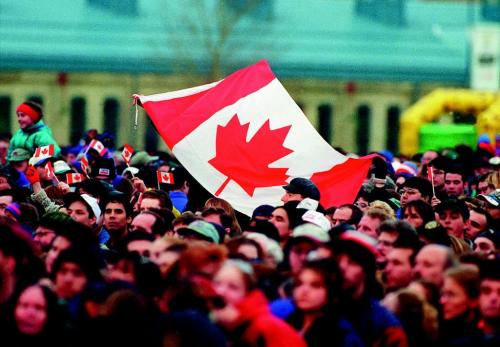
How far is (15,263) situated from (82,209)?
433cm

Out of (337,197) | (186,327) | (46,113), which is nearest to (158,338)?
(186,327)

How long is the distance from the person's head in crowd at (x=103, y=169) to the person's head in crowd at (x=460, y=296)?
8227 mm

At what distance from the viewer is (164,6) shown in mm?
60469

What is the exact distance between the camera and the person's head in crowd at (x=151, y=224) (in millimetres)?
12227

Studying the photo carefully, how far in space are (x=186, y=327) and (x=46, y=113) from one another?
54.5m

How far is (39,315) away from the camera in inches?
334

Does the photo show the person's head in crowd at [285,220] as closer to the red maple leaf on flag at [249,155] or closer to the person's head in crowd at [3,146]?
the red maple leaf on flag at [249,155]

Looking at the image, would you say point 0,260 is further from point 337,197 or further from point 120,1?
point 120,1

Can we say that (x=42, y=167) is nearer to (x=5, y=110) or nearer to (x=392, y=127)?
(x=5, y=110)

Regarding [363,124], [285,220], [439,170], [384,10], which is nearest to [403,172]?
[439,170]

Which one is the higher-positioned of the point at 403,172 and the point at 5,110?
the point at 403,172

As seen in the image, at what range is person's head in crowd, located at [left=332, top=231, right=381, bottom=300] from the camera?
920cm

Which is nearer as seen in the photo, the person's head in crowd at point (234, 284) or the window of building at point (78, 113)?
the person's head in crowd at point (234, 284)

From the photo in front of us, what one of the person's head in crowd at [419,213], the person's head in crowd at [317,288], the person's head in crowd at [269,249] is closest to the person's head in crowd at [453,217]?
the person's head in crowd at [419,213]
